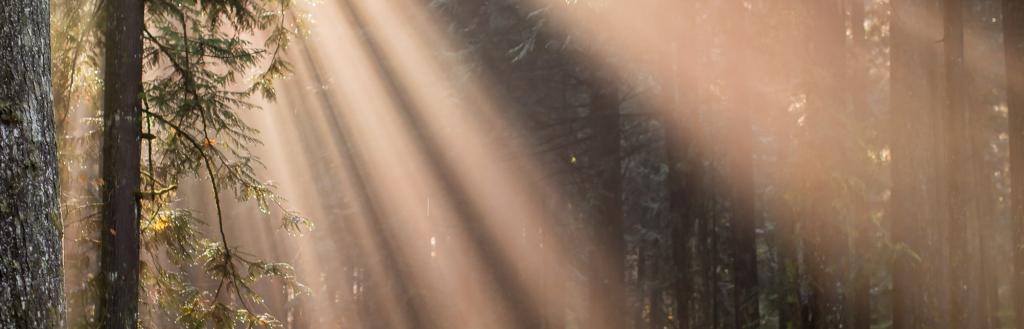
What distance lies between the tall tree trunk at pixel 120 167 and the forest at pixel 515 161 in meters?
0.02

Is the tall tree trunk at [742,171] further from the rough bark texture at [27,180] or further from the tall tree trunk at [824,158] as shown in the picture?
the rough bark texture at [27,180]

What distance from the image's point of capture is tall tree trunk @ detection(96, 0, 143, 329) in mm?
8180

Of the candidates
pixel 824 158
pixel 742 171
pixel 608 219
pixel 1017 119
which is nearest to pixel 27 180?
pixel 1017 119

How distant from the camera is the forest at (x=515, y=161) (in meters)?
8.48

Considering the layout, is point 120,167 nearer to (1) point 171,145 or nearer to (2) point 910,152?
(1) point 171,145

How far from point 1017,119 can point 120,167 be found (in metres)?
8.91

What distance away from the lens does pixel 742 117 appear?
51.4 ft

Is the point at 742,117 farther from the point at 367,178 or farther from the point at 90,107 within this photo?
the point at 90,107

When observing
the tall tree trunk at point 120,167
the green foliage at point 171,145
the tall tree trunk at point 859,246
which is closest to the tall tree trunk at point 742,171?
the tall tree trunk at point 859,246

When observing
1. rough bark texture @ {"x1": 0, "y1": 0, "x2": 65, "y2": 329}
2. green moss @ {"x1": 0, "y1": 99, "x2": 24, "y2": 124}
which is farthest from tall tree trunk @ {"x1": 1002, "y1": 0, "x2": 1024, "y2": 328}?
green moss @ {"x1": 0, "y1": 99, "x2": 24, "y2": 124}

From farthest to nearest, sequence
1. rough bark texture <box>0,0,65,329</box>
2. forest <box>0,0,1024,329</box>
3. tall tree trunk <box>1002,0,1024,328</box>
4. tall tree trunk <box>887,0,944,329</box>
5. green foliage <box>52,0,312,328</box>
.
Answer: tall tree trunk <box>887,0,944,329</box> < tall tree trunk <box>1002,0,1024,328</box> < green foliage <box>52,0,312,328</box> < forest <box>0,0,1024,329</box> < rough bark texture <box>0,0,65,329</box>

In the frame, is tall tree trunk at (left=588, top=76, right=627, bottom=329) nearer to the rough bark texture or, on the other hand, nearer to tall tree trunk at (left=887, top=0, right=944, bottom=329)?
tall tree trunk at (left=887, top=0, right=944, bottom=329)

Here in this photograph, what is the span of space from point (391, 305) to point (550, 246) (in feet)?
10.6

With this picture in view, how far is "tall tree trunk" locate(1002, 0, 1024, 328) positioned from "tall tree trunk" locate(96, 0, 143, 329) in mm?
8531
